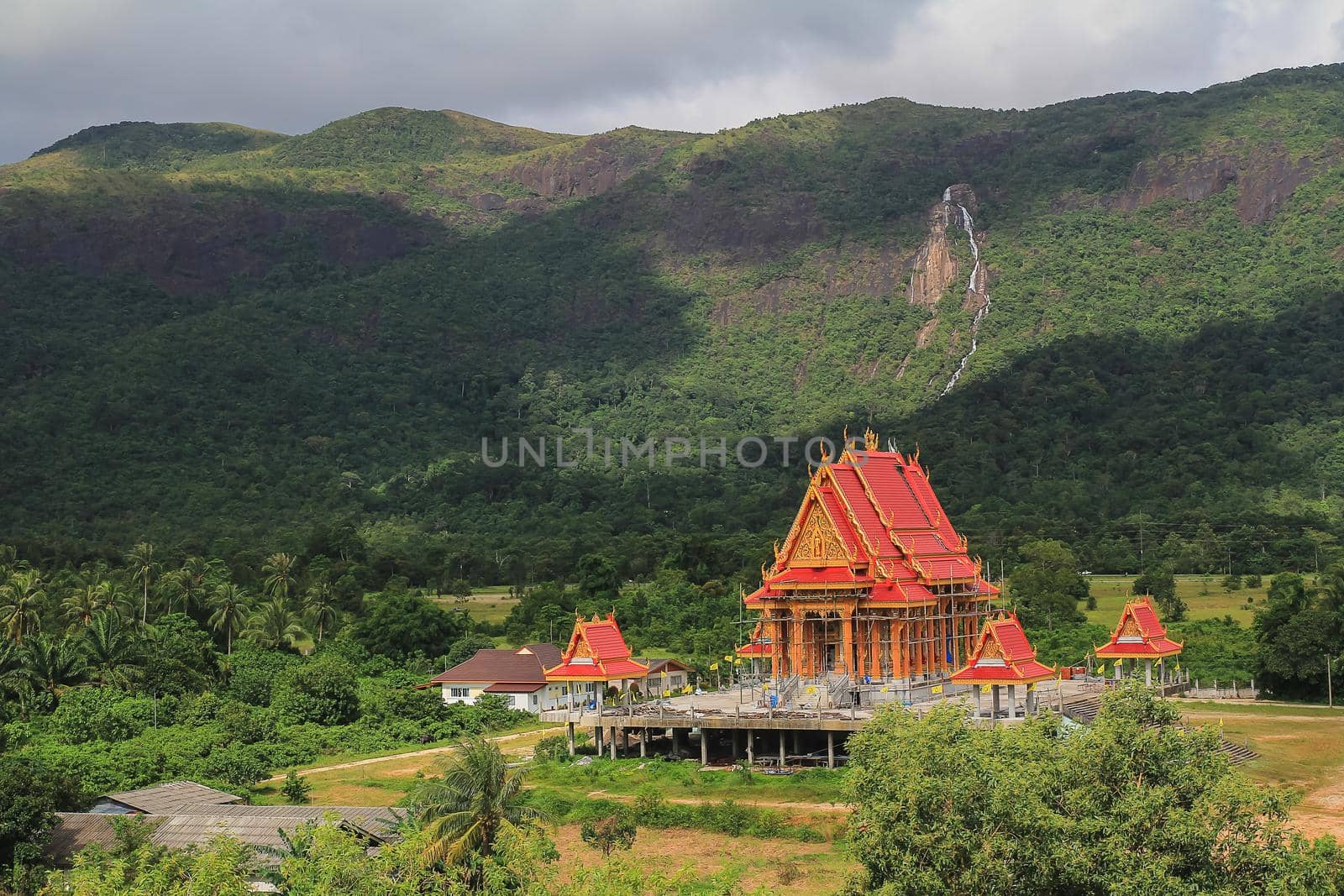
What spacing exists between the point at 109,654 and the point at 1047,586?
45178 millimetres

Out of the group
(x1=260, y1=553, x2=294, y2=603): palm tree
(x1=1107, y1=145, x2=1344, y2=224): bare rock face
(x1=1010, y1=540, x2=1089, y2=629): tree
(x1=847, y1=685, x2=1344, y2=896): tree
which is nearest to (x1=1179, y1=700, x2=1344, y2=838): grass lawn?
(x1=847, y1=685, x2=1344, y2=896): tree

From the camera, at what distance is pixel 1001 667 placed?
4928 cm

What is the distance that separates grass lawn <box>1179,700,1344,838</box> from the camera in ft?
144

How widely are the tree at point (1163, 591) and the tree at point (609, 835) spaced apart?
148ft

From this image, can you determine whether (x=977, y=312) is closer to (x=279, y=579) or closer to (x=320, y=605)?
(x=279, y=579)

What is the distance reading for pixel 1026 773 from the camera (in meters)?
29.4

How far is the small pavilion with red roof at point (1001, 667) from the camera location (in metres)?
49.1

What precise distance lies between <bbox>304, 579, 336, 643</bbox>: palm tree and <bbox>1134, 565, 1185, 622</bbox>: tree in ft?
135

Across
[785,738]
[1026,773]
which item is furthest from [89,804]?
[1026,773]

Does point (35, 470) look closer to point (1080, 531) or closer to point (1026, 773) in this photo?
point (1080, 531)

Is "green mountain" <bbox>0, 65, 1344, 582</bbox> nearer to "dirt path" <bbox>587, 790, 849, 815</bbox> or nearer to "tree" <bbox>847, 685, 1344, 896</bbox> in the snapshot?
"dirt path" <bbox>587, 790, 849, 815</bbox>

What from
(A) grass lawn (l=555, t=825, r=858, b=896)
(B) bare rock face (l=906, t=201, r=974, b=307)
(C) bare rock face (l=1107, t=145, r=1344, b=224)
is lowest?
(A) grass lawn (l=555, t=825, r=858, b=896)

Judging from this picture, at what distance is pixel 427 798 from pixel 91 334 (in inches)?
5874

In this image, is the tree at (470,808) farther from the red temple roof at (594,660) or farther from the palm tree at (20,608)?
the palm tree at (20,608)
